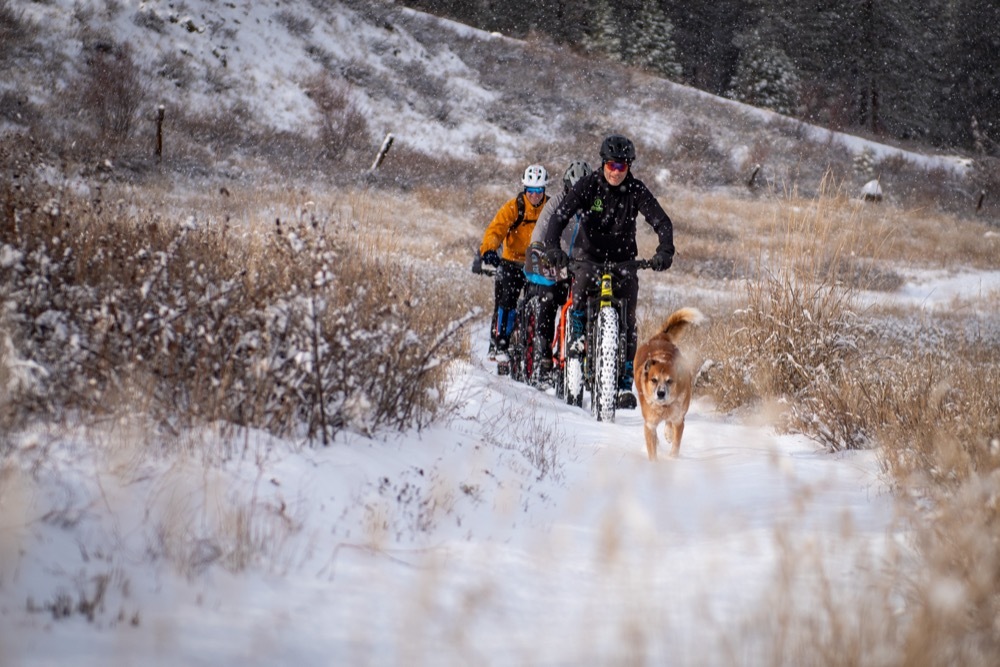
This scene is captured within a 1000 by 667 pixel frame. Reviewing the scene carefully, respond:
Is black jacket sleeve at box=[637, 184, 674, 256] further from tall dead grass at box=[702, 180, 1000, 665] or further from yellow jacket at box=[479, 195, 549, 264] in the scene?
yellow jacket at box=[479, 195, 549, 264]

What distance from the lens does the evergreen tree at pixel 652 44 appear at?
53206mm

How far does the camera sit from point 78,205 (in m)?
6.05

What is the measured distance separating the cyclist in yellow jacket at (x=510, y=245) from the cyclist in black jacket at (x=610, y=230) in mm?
1561

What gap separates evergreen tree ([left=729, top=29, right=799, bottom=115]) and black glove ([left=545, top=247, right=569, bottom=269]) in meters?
53.1

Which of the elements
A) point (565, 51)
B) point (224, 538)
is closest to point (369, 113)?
point (565, 51)

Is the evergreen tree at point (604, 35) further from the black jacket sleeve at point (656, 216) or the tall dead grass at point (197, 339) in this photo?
the tall dead grass at point (197, 339)

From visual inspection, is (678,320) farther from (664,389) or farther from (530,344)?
(530,344)

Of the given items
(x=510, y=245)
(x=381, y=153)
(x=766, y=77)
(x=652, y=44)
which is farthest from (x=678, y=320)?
(x=766, y=77)

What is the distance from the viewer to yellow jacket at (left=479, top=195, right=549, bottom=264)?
829cm

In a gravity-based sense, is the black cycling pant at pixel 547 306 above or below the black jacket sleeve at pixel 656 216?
below

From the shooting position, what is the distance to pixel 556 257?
6496 mm

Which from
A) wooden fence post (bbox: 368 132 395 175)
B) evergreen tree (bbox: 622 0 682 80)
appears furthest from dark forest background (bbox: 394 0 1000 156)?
wooden fence post (bbox: 368 132 395 175)

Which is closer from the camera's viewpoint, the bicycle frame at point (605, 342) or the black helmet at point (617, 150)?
the black helmet at point (617, 150)

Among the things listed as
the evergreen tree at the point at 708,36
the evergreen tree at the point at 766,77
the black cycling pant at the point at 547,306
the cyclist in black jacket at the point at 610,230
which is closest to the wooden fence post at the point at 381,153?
the black cycling pant at the point at 547,306
